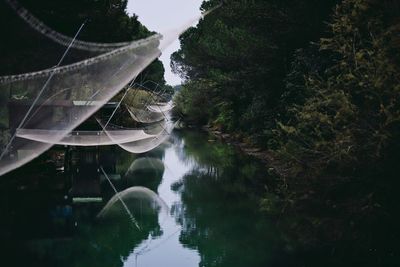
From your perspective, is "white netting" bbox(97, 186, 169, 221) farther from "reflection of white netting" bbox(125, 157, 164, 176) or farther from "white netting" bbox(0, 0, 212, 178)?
"reflection of white netting" bbox(125, 157, 164, 176)

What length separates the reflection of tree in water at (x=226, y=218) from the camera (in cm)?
916

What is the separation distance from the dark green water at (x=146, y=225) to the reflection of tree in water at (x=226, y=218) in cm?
2

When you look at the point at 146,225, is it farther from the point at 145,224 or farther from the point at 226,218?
the point at 226,218

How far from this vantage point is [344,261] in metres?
8.09

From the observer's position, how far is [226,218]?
38.4 feet

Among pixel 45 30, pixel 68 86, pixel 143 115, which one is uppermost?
pixel 45 30

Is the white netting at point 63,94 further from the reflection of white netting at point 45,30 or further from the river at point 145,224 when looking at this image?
the river at point 145,224

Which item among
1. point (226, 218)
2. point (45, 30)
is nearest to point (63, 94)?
point (45, 30)

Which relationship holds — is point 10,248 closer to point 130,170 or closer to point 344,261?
point 344,261

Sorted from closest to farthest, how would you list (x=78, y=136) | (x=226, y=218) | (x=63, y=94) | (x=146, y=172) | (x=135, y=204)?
(x=226, y=218)
(x=78, y=136)
(x=135, y=204)
(x=63, y=94)
(x=146, y=172)

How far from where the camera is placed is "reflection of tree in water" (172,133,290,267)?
9.16m

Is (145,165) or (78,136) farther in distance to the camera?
(145,165)

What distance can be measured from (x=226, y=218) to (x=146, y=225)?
A: 75.3 inches

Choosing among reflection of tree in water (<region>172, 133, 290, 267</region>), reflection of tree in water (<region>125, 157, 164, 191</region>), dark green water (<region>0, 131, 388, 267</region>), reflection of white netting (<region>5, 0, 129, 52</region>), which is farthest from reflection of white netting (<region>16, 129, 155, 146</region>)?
reflection of tree in water (<region>172, 133, 290, 267</region>)
